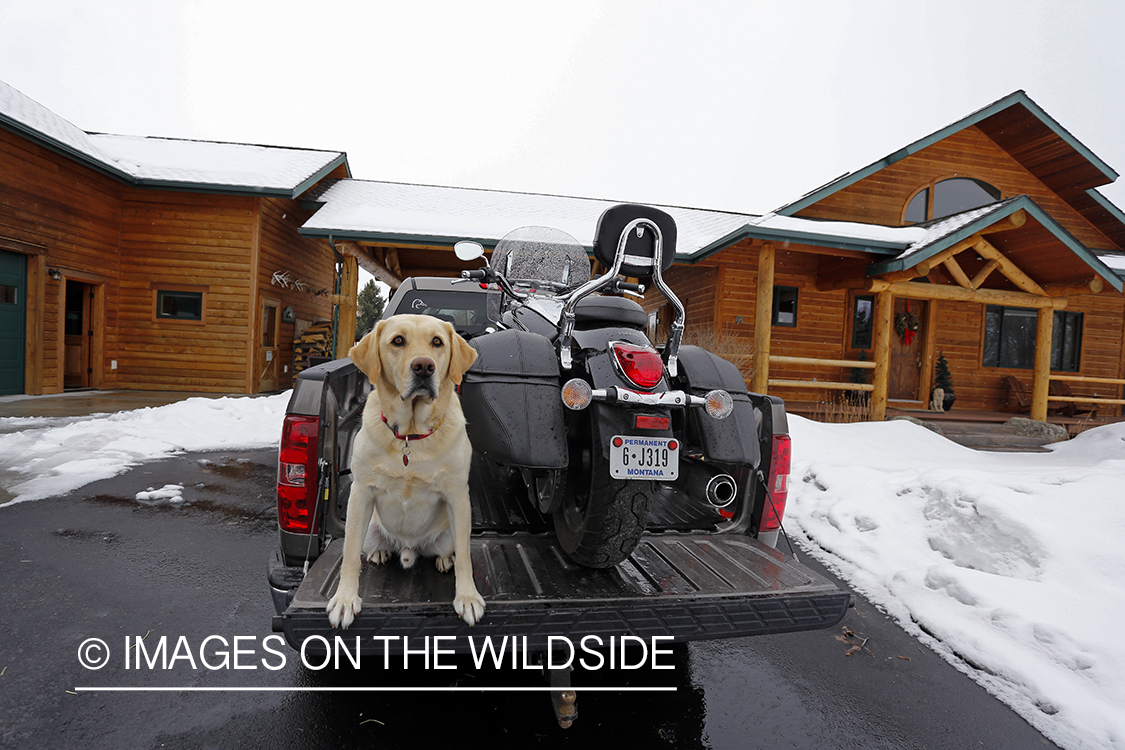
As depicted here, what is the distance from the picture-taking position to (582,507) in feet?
7.51

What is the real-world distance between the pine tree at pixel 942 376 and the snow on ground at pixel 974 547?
7.32 meters

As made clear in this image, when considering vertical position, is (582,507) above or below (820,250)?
below

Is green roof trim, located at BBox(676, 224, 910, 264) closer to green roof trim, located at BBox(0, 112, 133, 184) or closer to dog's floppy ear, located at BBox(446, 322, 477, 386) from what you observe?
dog's floppy ear, located at BBox(446, 322, 477, 386)

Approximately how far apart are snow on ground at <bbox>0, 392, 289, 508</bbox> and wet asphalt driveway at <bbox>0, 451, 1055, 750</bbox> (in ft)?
8.22

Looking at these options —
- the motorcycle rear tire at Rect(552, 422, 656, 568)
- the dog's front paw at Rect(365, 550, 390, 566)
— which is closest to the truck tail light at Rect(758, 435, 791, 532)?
the motorcycle rear tire at Rect(552, 422, 656, 568)

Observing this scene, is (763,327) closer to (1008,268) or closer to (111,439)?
(1008,268)

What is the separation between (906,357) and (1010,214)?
5.11 m

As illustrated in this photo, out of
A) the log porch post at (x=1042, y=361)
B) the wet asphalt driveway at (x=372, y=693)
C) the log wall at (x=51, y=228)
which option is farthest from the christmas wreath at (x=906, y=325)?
the log wall at (x=51, y=228)

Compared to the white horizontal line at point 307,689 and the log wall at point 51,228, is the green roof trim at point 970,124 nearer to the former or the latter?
the white horizontal line at point 307,689

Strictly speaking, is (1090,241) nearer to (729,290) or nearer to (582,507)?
(729,290)

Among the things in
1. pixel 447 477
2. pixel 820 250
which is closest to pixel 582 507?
pixel 447 477

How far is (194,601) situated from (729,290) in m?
12.8

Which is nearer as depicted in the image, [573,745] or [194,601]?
[573,745]

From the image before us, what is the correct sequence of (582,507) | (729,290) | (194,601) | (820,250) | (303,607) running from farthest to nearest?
(729,290), (820,250), (194,601), (582,507), (303,607)
